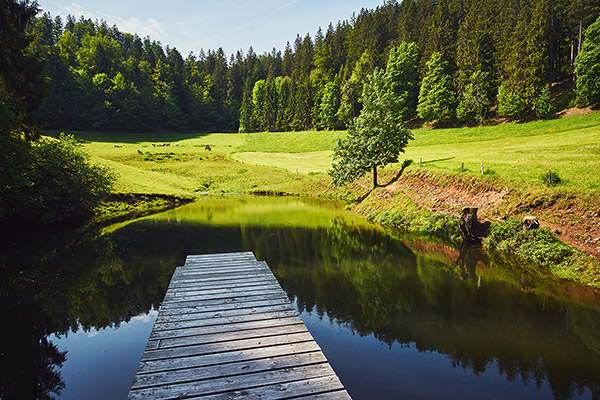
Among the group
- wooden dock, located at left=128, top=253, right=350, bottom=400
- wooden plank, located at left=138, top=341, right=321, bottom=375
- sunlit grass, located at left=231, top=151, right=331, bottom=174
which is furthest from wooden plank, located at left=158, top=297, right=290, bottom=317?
sunlit grass, located at left=231, top=151, right=331, bottom=174

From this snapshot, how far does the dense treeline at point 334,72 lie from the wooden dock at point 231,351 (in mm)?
32520

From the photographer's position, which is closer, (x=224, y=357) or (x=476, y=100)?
(x=224, y=357)

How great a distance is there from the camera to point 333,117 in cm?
8544

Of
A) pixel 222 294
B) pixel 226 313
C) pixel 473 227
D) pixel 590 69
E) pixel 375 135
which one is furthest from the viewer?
pixel 590 69

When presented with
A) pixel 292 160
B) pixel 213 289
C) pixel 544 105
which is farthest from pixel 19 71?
pixel 544 105

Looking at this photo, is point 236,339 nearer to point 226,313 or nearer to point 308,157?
point 226,313

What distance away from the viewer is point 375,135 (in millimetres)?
30188

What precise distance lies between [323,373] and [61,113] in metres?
97.7

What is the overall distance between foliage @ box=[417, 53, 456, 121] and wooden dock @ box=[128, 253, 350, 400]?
63980 millimetres

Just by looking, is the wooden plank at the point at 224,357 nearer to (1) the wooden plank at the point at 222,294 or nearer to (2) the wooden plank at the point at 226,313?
(2) the wooden plank at the point at 226,313

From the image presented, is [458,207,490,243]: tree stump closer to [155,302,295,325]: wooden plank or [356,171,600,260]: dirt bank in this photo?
[356,171,600,260]: dirt bank

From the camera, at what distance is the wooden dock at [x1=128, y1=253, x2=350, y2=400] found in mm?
4797

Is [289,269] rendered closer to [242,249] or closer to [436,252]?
[242,249]

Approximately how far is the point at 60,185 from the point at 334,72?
322ft
